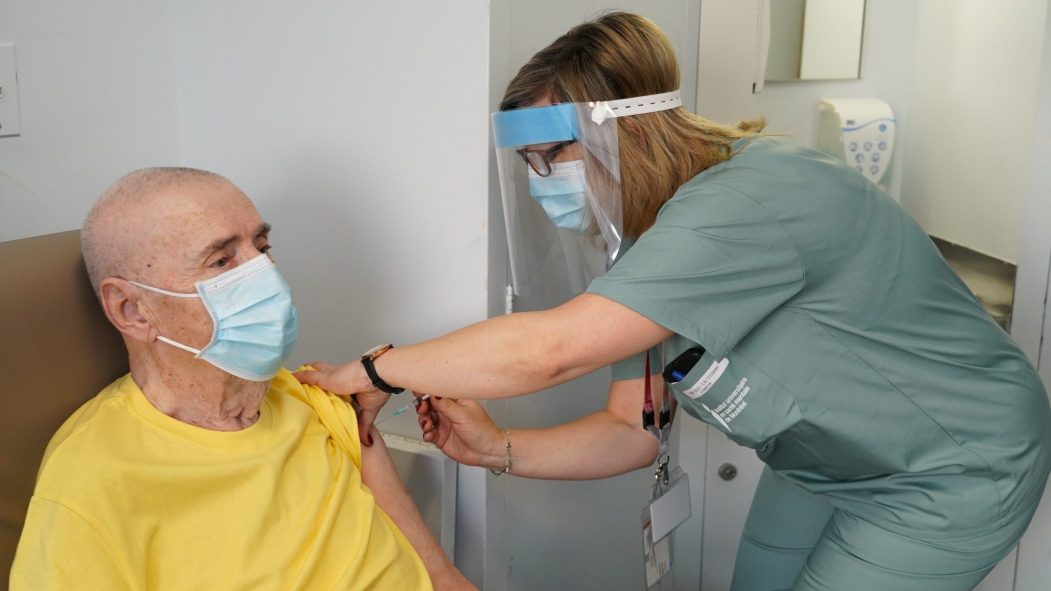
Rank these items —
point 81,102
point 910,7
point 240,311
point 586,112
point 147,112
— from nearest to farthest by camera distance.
→ point 240,311
point 586,112
point 81,102
point 147,112
point 910,7

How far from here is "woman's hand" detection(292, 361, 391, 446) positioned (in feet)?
4.77

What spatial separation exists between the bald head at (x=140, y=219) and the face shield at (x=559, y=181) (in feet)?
1.51

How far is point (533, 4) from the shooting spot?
5.88ft

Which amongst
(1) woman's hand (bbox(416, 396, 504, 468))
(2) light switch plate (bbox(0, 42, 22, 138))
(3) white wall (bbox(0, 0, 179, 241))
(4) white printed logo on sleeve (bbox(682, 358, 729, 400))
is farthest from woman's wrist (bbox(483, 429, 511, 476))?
(2) light switch plate (bbox(0, 42, 22, 138))

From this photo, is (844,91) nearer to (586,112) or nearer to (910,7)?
(910,7)

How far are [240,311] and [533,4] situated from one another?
813mm

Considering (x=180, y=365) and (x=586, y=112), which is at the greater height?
(x=586, y=112)

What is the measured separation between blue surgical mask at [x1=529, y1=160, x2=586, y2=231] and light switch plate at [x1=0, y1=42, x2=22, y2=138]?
31.5 inches

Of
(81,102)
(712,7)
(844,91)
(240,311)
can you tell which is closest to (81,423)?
(240,311)

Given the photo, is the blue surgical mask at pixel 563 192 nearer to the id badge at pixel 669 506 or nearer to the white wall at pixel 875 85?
the id badge at pixel 669 506

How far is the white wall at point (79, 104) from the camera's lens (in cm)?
159

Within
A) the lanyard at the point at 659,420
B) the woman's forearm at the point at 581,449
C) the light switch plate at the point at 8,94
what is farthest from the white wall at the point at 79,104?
the lanyard at the point at 659,420

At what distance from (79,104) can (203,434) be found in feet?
2.32

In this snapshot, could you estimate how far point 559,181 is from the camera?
60.4 inches
